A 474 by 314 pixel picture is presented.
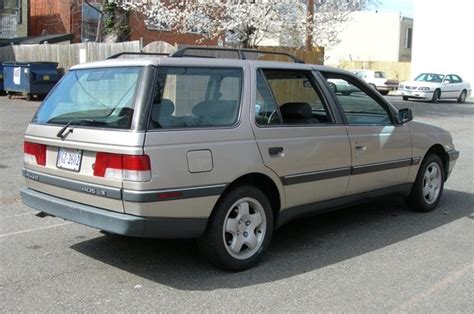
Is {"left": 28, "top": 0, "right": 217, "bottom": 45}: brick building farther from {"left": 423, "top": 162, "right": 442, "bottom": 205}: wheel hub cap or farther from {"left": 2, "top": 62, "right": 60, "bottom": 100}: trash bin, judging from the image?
{"left": 423, "top": 162, "right": 442, "bottom": 205}: wheel hub cap

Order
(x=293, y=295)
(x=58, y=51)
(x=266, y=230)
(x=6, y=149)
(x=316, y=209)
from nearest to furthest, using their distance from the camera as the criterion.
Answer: (x=293, y=295), (x=266, y=230), (x=316, y=209), (x=6, y=149), (x=58, y=51)

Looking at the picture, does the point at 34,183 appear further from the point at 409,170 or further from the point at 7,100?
the point at 7,100

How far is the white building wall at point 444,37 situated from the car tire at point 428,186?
33.1m

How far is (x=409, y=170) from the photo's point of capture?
6.44 m

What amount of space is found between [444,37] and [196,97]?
121ft

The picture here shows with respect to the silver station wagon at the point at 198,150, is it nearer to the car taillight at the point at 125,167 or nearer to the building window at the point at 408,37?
the car taillight at the point at 125,167

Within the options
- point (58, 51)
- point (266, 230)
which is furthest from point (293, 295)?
point (58, 51)

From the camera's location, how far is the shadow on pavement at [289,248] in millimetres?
4633

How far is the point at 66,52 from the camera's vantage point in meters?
24.0

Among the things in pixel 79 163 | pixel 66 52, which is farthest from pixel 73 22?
pixel 79 163

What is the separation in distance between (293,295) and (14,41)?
102 feet

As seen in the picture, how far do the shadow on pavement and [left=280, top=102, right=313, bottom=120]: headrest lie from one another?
3.97ft

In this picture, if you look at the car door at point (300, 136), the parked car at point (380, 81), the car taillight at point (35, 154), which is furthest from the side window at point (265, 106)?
the parked car at point (380, 81)

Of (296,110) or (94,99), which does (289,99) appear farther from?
(94,99)
